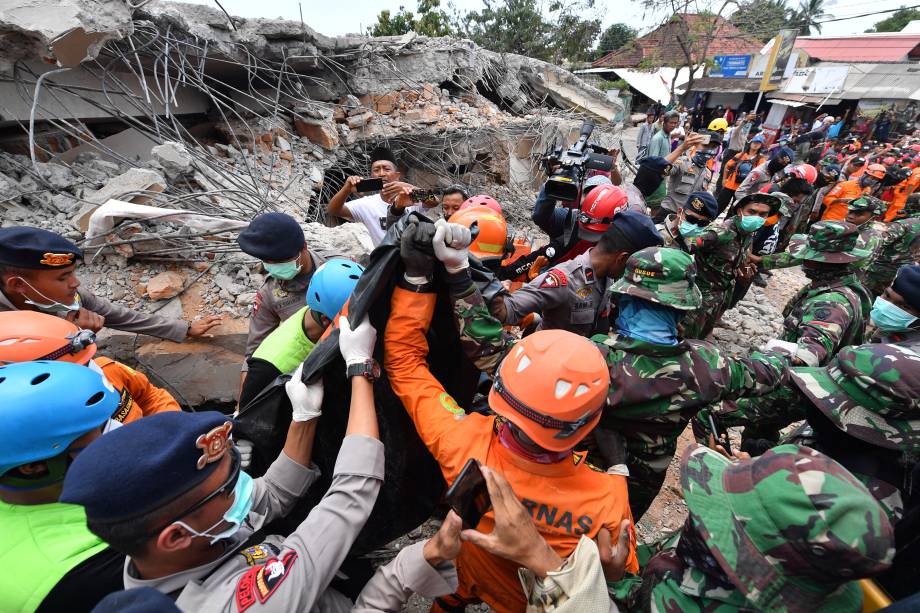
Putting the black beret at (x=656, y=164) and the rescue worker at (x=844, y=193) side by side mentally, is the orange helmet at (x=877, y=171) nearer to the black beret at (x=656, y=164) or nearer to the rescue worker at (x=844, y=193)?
the rescue worker at (x=844, y=193)

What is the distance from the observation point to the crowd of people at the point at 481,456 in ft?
3.46

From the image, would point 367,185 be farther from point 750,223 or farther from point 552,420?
point 750,223

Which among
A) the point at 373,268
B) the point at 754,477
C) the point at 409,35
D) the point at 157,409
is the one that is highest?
the point at 409,35

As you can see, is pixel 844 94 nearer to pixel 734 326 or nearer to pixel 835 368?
pixel 734 326

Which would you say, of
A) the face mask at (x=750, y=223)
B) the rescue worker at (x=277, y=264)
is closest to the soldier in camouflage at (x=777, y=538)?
the rescue worker at (x=277, y=264)

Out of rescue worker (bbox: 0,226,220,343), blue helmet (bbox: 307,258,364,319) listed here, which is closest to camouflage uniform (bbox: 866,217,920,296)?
blue helmet (bbox: 307,258,364,319)

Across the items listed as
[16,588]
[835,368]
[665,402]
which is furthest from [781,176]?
[16,588]

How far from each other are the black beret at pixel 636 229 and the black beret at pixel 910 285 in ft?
4.84

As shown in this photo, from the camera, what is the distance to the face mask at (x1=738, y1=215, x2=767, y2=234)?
3717 millimetres

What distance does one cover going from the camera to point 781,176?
6844mm

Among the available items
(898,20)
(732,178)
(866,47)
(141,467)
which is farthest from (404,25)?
(898,20)

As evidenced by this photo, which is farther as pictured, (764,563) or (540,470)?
(540,470)

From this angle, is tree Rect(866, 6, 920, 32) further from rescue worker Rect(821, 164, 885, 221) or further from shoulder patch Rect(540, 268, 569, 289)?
shoulder patch Rect(540, 268, 569, 289)

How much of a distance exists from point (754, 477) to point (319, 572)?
4.08ft
